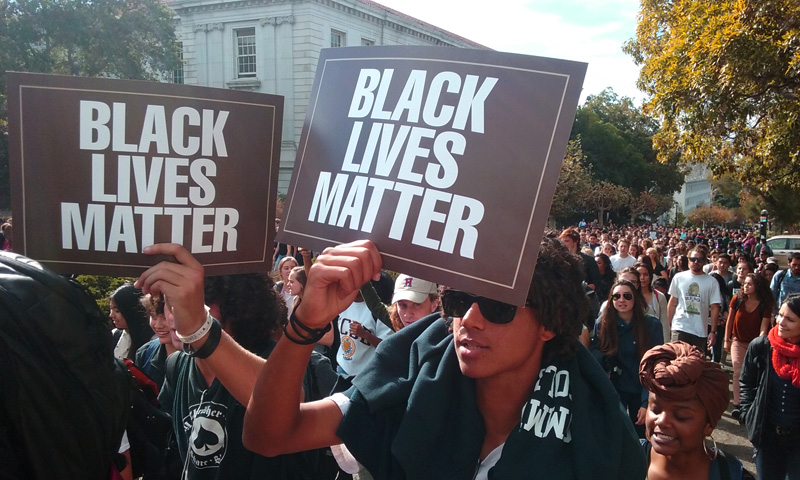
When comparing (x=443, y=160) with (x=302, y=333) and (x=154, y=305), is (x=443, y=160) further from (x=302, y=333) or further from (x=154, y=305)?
(x=154, y=305)

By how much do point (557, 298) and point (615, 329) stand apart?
3704 millimetres

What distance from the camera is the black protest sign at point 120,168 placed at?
6.41ft

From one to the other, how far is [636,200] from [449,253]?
164 feet

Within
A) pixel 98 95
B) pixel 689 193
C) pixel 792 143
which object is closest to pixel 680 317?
pixel 792 143

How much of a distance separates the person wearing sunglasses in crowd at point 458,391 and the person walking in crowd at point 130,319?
2829 mm

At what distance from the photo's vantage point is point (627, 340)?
17.5 feet

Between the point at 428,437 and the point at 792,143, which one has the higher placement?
the point at 792,143

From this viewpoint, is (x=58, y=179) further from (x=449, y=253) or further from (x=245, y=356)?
(x=449, y=253)

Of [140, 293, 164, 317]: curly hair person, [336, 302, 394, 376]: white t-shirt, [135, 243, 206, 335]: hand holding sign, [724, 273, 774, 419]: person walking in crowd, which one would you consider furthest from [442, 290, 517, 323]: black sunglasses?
[724, 273, 774, 419]: person walking in crowd

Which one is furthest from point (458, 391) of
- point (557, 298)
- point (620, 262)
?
point (620, 262)

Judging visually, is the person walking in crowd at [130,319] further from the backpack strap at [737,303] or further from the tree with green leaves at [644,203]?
the tree with green leaves at [644,203]

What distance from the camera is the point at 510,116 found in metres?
1.73

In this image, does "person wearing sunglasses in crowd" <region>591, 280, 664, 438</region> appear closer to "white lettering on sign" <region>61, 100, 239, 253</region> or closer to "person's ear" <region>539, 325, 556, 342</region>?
"person's ear" <region>539, 325, 556, 342</region>

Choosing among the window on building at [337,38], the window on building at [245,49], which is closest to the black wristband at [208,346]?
the window on building at [337,38]
